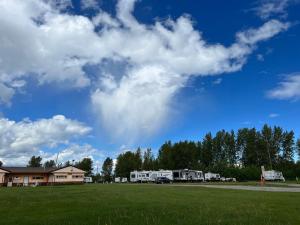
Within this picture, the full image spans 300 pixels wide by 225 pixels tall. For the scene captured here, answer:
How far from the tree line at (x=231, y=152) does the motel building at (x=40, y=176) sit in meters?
38.0

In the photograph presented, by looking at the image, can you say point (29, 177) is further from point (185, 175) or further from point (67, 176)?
point (185, 175)

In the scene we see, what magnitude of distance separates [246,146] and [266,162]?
8.14 metres

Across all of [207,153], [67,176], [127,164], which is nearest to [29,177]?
[67,176]

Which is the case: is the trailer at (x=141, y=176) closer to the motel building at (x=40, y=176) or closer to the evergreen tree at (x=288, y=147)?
the motel building at (x=40, y=176)

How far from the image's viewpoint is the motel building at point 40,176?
2763 inches

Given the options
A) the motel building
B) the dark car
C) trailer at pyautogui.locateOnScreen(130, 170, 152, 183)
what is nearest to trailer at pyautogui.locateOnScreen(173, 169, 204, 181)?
the dark car

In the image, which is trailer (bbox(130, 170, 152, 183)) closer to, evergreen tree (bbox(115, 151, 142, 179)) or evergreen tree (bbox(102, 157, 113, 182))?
evergreen tree (bbox(115, 151, 142, 179))

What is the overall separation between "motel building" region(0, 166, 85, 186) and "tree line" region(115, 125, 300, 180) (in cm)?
3799

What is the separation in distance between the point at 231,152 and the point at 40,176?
209ft

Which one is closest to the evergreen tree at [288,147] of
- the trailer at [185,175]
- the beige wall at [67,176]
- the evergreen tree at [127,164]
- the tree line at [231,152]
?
the tree line at [231,152]

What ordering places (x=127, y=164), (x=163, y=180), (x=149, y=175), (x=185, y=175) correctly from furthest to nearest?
(x=127, y=164) < (x=149, y=175) < (x=185, y=175) < (x=163, y=180)

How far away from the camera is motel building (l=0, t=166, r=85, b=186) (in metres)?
70.2

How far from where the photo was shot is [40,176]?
7431 cm

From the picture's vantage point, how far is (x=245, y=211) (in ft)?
41.2
